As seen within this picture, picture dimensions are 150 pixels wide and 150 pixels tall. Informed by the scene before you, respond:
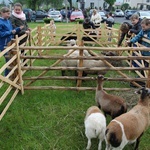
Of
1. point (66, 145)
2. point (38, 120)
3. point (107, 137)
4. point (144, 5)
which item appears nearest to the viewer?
point (107, 137)

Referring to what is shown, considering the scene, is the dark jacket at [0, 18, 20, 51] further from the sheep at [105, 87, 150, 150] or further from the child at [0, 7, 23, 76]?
the sheep at [105, 87, 150, 150]

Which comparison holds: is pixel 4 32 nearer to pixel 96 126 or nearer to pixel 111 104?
pixel 111 104

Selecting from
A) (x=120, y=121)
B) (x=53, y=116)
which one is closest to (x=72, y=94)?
(x=53, y=116)

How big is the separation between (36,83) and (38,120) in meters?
1.86

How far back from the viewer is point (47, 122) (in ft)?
13.7

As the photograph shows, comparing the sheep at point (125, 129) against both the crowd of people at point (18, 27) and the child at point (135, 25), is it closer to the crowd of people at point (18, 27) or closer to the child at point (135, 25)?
the crowd of people at point (18, 27)

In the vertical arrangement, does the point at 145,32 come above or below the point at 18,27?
below

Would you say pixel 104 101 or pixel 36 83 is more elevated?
pixel 104 101

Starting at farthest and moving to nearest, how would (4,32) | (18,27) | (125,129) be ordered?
1. (18,27)
2. (4,32)
3. (125,129)

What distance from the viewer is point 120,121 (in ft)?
9.77

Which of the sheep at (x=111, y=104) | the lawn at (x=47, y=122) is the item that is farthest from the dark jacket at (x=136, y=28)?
the sheep at (x=111, y=104)

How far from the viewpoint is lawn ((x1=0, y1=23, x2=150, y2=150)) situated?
359 cm

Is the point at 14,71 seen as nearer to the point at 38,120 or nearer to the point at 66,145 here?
the point at 38,120

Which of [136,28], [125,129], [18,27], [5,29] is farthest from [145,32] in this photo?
[125,129]
